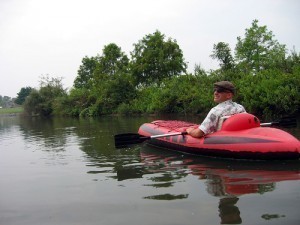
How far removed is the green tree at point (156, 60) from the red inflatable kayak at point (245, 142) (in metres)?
26.9

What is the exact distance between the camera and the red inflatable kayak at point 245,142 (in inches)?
210

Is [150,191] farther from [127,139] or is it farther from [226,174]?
[127,139]

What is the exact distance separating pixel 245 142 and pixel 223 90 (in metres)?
1.00

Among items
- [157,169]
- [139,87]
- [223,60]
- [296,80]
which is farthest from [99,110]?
[157,169]

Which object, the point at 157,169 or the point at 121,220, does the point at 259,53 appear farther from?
the point at 121,220

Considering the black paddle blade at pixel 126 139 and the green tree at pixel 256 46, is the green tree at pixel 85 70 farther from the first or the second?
the black paddle blade at pixel 126 139

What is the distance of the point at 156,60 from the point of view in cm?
3338

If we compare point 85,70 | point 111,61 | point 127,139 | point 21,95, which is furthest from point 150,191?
point 21,95

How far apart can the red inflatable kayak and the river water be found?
0.56ft

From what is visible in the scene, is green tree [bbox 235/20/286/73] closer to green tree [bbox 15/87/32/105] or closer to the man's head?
the man's head

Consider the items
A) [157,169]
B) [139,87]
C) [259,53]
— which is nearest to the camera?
[157,169]

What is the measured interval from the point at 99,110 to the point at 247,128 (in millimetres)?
27768

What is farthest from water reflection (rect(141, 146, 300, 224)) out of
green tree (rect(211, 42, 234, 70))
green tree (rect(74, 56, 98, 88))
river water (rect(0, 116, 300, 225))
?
green tree (rect(74, 56, 98, 88))

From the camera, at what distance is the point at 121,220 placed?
10.9 ft
